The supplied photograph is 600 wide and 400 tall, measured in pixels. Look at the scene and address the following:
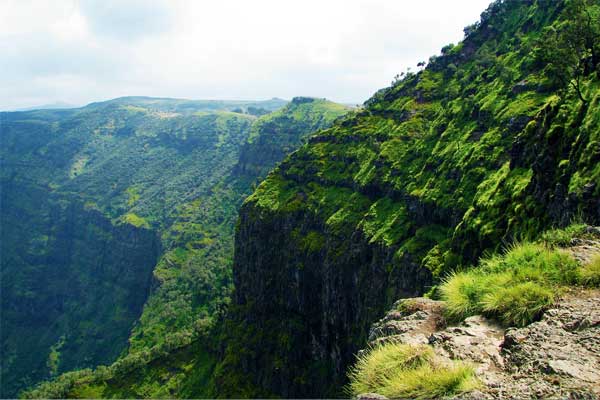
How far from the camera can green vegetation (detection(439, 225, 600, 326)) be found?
35.4 ft

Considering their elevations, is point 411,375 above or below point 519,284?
below

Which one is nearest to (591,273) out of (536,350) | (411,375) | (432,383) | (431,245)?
(536,350)

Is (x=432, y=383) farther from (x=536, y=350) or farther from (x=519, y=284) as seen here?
(x=519, y=284)

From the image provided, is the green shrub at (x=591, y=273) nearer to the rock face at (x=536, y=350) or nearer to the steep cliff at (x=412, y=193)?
Answer: the rock face at (x=536, y=350)

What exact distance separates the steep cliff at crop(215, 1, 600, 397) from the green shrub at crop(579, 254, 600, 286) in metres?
13.7

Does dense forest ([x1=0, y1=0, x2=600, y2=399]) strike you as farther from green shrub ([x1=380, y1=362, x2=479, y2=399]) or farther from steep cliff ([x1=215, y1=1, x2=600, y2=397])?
steep cliff ([x1=215, y1=1, x2=600, y2=397])

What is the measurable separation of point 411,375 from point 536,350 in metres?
2.83

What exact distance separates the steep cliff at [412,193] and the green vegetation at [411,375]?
59.4ft

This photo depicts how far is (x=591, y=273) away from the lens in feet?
36.1

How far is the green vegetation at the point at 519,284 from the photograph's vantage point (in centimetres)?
1080

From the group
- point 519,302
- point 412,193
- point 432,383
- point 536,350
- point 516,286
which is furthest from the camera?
point 412,193

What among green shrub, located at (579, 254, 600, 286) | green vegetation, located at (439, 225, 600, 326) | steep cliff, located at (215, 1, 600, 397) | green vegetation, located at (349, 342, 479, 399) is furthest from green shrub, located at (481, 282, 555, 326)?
steep cliff, located at (215, 1, 600, 397)

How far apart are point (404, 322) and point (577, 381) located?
6.21 m

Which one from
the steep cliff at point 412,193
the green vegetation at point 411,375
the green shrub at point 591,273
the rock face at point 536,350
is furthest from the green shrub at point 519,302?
the steep cliff at point 412,193
